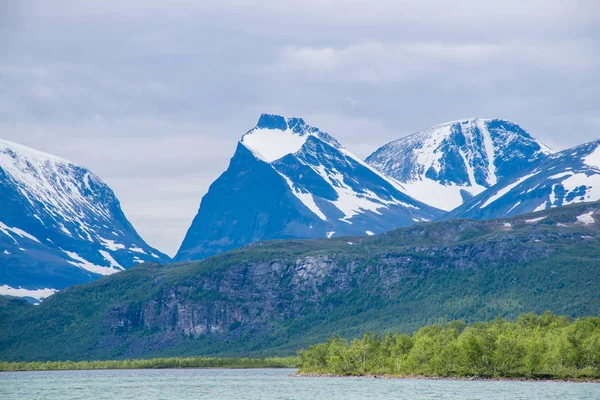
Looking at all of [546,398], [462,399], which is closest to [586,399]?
[546,398]

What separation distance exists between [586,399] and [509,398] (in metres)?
14.2

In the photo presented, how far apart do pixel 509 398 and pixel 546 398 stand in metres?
6.72

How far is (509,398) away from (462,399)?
8518mm

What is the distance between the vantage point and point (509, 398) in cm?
19825

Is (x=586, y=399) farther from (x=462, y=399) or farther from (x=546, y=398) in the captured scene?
(x=462, y=399)

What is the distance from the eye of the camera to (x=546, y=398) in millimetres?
195250

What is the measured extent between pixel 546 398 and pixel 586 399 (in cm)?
757

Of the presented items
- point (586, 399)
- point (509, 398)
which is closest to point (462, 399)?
point (509, 398)

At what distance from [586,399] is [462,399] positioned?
2168 centimetres

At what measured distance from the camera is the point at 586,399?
19050 cm

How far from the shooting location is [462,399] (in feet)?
649

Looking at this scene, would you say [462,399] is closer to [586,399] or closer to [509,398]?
[509,398]
